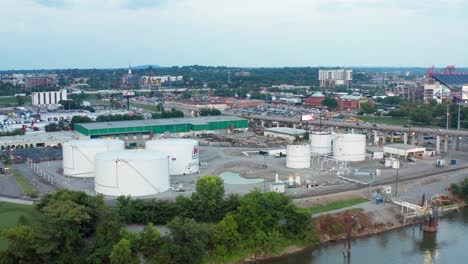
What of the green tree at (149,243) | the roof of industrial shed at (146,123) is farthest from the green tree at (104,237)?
A: the roof of industrial shed at (146,123)

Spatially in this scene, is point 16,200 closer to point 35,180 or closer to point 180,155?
point 35,180

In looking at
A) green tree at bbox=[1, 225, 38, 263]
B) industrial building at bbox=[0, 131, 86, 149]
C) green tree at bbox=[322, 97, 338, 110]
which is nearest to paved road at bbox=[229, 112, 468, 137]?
green tree at bbox=[322, 97, 338, 110]

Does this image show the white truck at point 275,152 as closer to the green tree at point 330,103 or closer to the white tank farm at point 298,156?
the white tank farm at point 298,156

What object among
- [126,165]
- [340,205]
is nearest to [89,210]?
[126,165]

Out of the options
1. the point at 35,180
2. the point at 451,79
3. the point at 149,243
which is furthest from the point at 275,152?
the point at 451,79

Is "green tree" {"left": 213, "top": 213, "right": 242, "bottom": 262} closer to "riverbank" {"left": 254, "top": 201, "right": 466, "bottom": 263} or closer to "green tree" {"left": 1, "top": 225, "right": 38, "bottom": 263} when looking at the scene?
"riverbank" {"left": 254, "top": 201, "right": 466, "bottom": 263}
